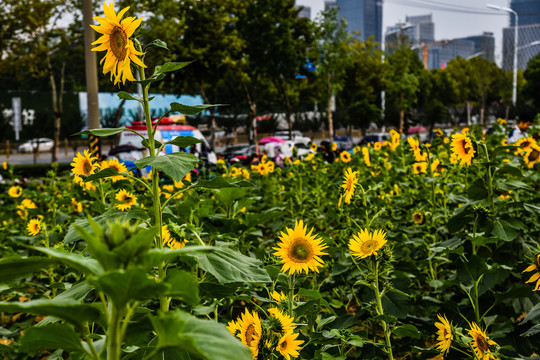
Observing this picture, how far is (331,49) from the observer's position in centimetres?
3375

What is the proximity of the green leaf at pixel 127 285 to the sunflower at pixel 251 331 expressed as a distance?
81cm

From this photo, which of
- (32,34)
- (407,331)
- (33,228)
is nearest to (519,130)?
(33,228)

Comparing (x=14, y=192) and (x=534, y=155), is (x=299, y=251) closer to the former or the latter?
(x=534, y=155)

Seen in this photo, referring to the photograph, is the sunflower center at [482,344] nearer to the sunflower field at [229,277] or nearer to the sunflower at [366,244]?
the sunflower field at [229,277]

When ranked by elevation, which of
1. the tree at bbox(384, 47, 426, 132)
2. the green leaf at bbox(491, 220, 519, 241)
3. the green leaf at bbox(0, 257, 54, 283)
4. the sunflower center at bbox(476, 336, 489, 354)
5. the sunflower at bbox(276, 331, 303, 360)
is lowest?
the sunflower center at bbox(476, 336, 489, 354)

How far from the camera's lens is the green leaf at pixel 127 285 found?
84cm

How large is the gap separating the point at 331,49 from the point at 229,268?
33.4 metres

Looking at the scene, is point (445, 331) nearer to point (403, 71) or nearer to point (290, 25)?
point (290, 25)

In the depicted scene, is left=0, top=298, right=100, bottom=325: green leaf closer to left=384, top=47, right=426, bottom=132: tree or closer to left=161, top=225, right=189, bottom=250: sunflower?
left=161, top=225, right=189, bottom=250: sunflower

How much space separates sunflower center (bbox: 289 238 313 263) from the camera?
1995 mm

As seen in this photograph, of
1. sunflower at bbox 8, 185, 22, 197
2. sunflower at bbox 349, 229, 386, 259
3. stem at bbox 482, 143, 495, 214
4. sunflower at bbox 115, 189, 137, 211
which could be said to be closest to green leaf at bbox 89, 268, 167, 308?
sunflower at bbox 349, 229, 386, 259

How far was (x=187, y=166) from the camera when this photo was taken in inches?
56.2

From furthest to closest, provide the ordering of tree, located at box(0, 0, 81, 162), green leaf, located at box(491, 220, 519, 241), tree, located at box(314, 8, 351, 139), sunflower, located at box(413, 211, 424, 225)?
tree, located at box(314, 8, 351, 139) → tree, located at box(0, 0, 81, 162) → sunflower, located at box(413, 211, 424, 225) → green leaf, located at box(491, 220, 519, 241)

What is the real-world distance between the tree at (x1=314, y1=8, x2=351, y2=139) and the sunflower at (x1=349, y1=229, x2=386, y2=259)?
3072cm
